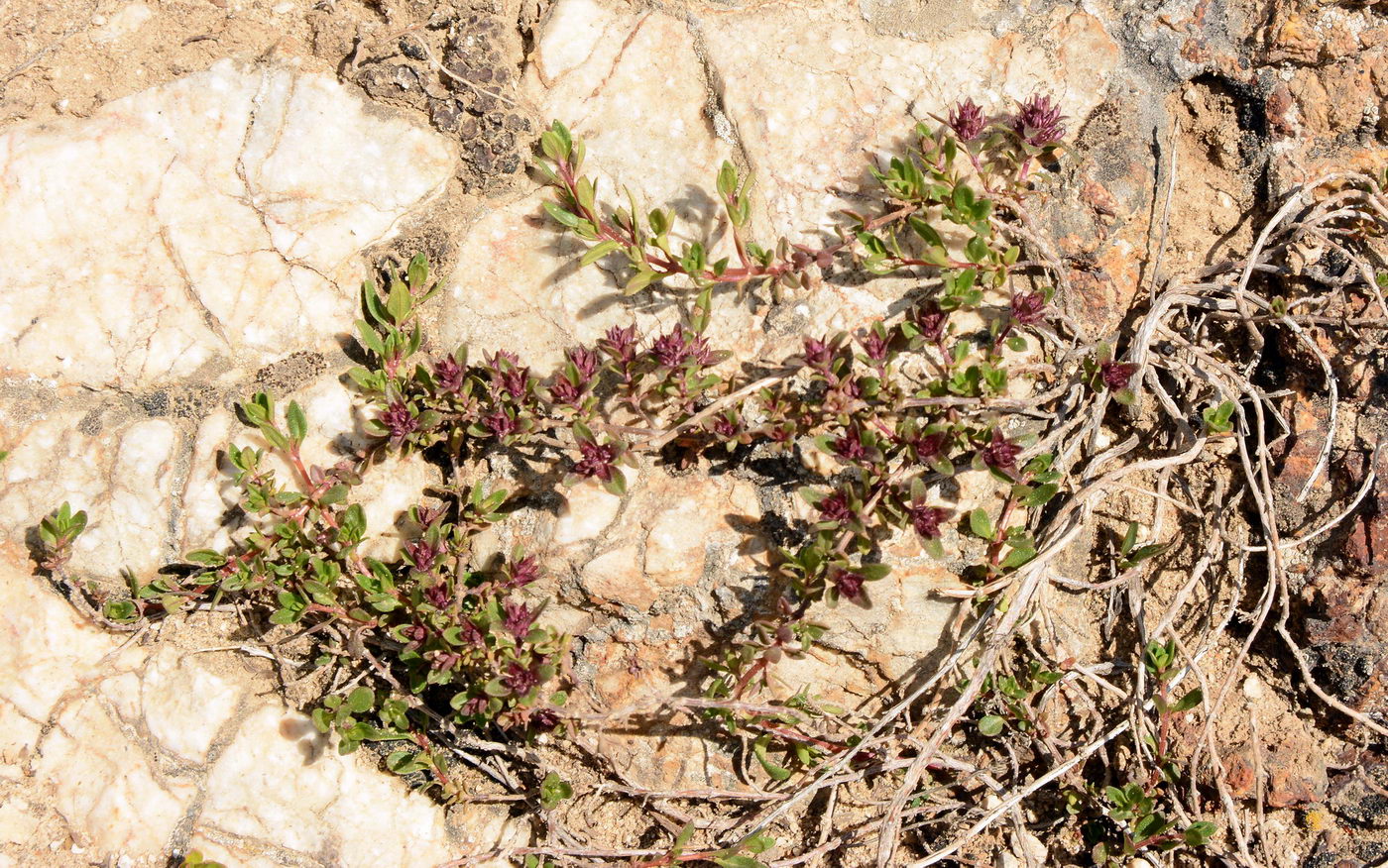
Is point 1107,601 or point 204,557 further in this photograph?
point 1107,601

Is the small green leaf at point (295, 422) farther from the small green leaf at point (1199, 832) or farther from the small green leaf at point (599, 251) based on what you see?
the small green leaf at point (1199, 832)

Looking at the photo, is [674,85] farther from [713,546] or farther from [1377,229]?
[1377,229]

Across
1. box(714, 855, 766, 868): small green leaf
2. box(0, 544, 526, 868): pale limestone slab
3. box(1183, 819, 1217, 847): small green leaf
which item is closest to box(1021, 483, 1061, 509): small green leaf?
box(1183, 819, 1217, 847): small green leaf

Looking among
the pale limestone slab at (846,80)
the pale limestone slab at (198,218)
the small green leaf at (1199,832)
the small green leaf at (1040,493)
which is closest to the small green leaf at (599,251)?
the pale limestone slab at (846,80)

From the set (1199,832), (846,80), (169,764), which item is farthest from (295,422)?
(1199,832)

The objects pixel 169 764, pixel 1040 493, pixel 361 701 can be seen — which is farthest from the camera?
pixel 169 764

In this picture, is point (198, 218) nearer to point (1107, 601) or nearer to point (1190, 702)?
point (1107, 601)

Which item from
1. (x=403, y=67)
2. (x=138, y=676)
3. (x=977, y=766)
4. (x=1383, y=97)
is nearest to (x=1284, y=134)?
(x=1383, y=97)

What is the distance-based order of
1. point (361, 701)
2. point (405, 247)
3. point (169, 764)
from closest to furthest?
point (361, 701) < point (169, 764) < point (405, 247)

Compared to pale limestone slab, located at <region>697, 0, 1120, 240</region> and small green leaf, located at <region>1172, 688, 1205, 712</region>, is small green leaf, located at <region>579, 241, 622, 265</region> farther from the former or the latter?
small green leaf, located at <region>1172, 688, 1205, 712</region>
